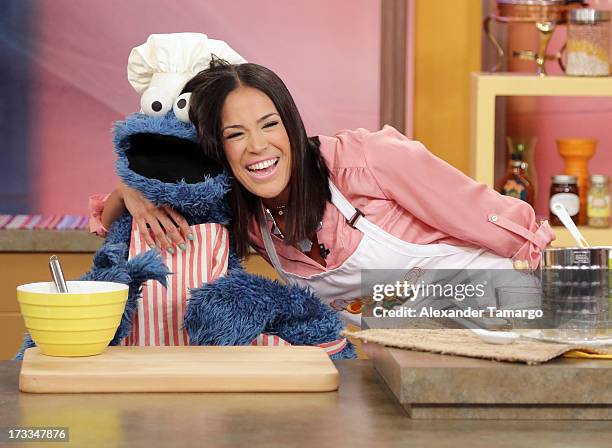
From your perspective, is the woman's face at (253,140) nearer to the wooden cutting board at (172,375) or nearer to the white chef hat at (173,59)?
the white chef hat at (173,59)

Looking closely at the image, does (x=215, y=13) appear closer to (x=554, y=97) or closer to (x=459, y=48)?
(x=459, y=48)

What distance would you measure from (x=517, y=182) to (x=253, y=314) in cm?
158

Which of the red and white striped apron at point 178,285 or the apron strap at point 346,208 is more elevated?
the apron strap at point 346,208

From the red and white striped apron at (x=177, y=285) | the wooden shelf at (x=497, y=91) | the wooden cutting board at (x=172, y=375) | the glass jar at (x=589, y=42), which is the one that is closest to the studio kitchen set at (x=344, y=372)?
the wooden cutting board at (x=172, y=375)

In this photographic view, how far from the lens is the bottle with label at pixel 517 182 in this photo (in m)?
2.95

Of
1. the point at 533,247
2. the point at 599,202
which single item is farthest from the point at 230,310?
the point at 599,202

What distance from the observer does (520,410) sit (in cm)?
110

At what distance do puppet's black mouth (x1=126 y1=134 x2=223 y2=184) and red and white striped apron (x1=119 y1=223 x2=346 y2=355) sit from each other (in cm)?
9

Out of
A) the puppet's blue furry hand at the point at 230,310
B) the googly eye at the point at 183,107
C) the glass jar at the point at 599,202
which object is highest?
the googly eye at the point at 183,107

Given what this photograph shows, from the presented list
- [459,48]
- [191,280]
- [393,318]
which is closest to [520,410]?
[393,318]

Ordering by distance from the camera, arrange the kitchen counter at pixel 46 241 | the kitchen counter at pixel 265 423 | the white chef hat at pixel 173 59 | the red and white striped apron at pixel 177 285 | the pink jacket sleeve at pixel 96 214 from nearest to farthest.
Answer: the kitchen counter at pixel 265 423 → the red and white striped apron at pixel 177 285 → the white chef hat at pixel 173 59 → the pink jacket sleeve at pixel 96 214 → the kitchen counter at pixel 46 241

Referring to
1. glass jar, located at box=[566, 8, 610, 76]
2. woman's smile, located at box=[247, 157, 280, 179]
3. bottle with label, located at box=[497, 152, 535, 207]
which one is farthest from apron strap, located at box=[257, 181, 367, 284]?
glass jar, located at box=[566, 8, 610, 76]

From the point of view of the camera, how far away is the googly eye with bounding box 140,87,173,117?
183cm

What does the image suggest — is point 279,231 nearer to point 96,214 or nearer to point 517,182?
point 96,214
